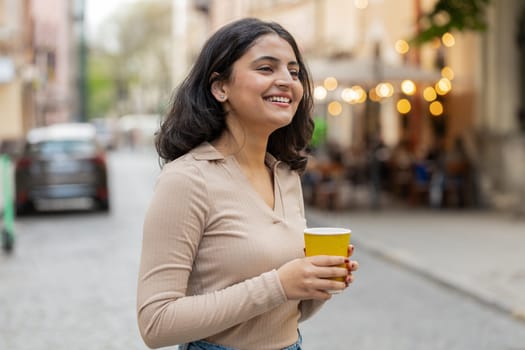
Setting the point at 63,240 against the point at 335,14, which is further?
the point at 335,14

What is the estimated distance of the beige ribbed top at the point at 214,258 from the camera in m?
2.12

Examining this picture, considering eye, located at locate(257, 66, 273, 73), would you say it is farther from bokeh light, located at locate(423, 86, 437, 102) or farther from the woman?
bokeh light, located at locate(423, 86, 437, 102)

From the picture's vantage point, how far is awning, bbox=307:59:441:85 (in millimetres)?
16766

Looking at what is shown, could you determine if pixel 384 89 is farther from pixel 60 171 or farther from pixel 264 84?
pixel 264 84

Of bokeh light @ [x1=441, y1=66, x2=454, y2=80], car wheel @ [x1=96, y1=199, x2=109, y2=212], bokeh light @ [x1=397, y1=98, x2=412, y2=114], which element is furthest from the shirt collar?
bokeh light @ [x1=397, y1=98, x2=412, y2=114]

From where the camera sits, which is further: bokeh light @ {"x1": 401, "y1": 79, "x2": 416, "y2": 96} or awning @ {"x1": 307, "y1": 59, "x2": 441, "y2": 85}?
bokeh light @ {"x1": 401, "y1": 79, "x2": 416, "y2": 96}

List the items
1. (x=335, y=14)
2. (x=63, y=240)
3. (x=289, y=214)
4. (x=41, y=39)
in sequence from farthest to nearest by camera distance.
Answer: (x=41, y=39), (x=335, y=14), (x=63, y=240), (x=289, y=214)

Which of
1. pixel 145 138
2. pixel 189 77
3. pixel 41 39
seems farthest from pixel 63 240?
pixel 145 138

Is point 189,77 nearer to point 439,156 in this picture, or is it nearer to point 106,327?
point 106,327

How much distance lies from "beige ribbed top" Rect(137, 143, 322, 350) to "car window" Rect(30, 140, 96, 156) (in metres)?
15.5

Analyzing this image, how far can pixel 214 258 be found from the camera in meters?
2.21

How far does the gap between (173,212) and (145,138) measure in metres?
66.5

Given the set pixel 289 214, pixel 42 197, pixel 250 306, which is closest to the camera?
pixel 250 306

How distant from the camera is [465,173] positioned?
58.3ft
